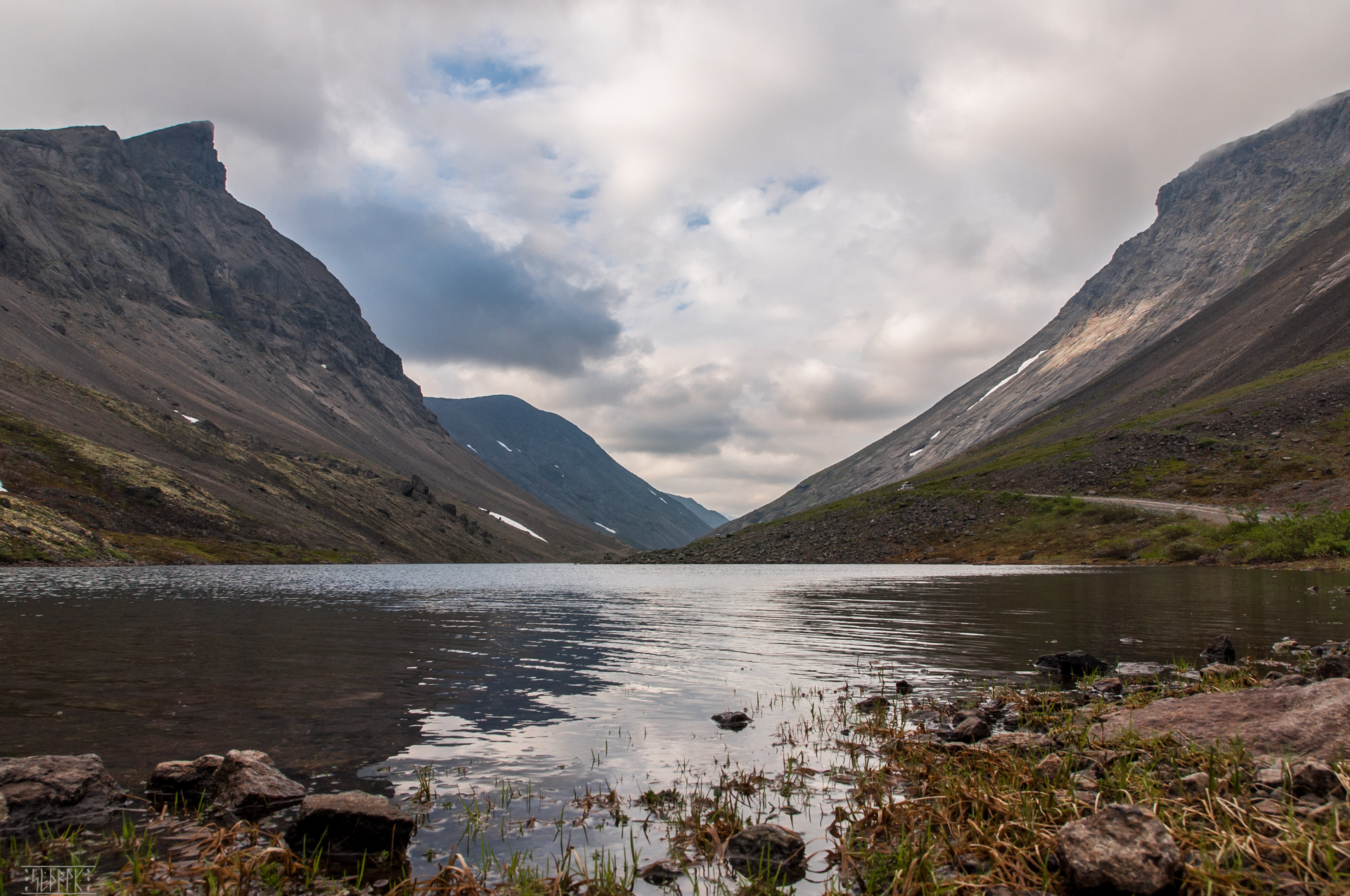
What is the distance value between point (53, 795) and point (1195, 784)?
1499 centimetres

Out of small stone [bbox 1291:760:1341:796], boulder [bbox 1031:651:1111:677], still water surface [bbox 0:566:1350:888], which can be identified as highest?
small stone [bbox 1291:760:1341:796]

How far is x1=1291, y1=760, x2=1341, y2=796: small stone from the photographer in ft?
27.2

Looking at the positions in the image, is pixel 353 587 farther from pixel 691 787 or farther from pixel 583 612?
pixel 691 787

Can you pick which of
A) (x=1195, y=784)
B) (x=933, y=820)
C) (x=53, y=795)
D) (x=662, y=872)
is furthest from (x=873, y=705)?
(x=53, y=795)

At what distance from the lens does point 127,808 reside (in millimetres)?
10398

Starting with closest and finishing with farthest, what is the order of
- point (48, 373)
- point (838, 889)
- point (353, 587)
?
point (838, 889)
point (353, 587)
point (48, 373)

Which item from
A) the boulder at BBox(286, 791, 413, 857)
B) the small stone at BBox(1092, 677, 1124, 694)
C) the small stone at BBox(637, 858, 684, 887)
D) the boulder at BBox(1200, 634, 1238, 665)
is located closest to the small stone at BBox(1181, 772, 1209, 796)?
the small stone at BBox(637, 858, 684, 887)

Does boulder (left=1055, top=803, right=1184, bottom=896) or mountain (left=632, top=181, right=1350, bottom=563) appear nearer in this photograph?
boulder (left=1055, top=803, right=1184, bottom=896)

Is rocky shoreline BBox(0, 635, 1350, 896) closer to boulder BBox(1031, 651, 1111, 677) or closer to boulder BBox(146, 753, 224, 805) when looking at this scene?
boulder BBox(146, 753, 224, 805)

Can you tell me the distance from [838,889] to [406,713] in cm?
1267

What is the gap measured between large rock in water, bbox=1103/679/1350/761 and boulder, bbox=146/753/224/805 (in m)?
14.5

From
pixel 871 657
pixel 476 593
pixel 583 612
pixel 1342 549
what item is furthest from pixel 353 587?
pixel 1342 549

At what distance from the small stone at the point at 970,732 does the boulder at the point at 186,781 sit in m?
12.9

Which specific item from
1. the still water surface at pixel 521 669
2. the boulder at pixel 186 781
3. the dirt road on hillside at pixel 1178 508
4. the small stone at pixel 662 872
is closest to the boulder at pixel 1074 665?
the still water surface at pixel 521 669
